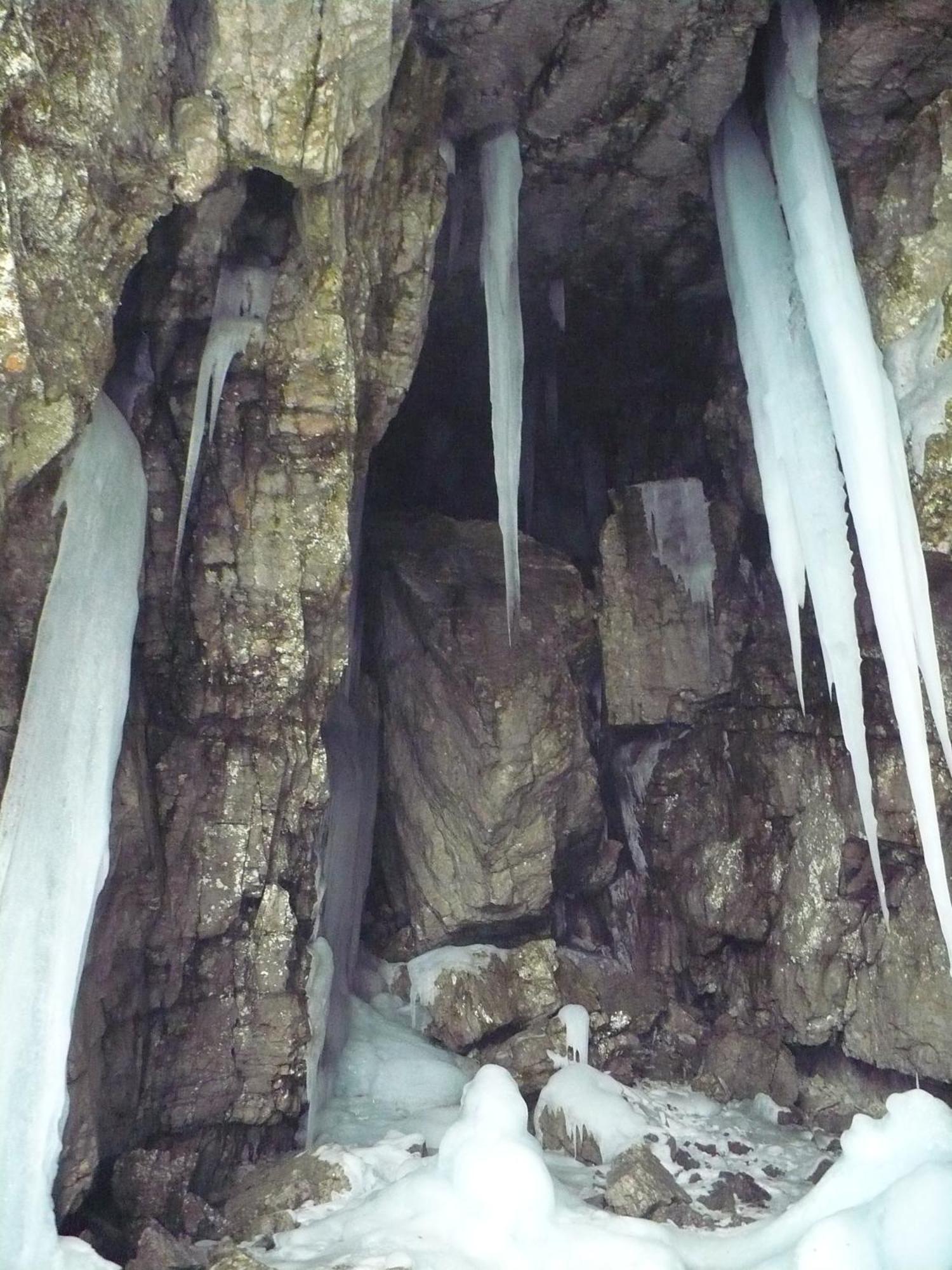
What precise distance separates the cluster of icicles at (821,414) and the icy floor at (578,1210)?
4.51 feet

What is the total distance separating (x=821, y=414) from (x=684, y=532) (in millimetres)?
3016

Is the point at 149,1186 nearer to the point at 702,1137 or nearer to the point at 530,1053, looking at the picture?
the point at 530,1053

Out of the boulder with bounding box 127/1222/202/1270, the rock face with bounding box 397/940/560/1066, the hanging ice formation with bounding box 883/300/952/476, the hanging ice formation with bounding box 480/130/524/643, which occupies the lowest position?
the boulder with bounding box 127/1222/202/1270

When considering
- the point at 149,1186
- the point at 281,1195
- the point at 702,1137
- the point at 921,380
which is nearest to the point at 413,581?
the point at 921,380

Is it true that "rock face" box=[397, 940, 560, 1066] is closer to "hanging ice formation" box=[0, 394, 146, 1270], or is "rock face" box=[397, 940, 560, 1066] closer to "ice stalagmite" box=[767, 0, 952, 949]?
"ice stalagmite" box=[767, 0, 952, 949]

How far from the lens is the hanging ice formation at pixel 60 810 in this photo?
491 cm

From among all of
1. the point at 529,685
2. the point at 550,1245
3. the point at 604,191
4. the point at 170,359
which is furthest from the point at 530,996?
the point at 604,191

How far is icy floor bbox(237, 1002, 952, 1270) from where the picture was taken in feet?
17.0

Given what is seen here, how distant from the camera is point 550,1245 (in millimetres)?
5688

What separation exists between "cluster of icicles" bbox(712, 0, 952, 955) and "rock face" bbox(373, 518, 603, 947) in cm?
317

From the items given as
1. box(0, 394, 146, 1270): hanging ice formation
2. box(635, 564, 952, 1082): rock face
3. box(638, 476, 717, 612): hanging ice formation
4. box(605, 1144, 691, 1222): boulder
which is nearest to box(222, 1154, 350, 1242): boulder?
box(0, 394, 146, 1270): hanging ice formation

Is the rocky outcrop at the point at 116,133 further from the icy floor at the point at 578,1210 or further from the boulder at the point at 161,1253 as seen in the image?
the icy floor at the point at 578,1210

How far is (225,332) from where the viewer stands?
6672mm

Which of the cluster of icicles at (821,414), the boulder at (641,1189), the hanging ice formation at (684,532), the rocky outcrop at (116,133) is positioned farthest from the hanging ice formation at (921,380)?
the boulder at (641,1189)
